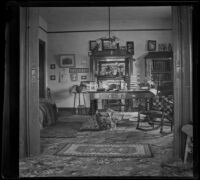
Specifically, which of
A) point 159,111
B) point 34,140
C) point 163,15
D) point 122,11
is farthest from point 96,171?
point 163,15

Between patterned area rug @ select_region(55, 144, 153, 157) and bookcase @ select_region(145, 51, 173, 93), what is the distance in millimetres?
4735

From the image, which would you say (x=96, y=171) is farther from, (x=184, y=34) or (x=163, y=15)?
(x=163, y=15)

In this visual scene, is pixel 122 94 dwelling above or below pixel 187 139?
above

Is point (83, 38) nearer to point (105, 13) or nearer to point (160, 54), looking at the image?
point (105, 13)

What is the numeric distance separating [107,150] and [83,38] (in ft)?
19.0

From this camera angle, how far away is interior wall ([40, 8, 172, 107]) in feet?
29.4

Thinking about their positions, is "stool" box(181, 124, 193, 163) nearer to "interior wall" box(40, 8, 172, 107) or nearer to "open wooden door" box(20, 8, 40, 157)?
"open wooden door" box(20, 8, 40, 157)

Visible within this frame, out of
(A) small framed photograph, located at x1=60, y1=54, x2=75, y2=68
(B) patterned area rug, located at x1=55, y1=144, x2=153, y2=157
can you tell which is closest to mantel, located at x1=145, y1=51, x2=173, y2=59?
(A) small framed photograph, located at x1=60, y1=54, x2=75, y2=68

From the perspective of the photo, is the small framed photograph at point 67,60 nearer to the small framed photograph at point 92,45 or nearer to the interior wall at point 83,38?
the interior wall at point 83,38

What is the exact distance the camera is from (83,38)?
919 cm

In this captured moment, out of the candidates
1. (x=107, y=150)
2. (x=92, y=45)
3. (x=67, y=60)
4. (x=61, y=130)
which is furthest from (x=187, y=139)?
(x=67, y=60)

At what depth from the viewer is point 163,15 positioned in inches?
327
